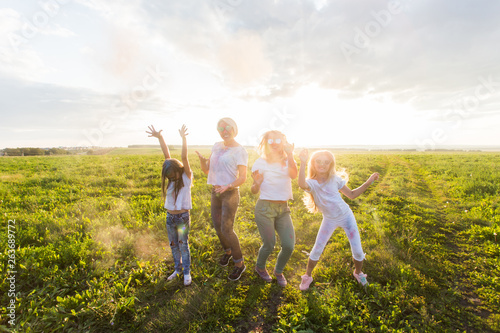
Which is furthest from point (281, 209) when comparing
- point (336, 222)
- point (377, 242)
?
point (377, 242)

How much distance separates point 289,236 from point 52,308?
405 centimetres

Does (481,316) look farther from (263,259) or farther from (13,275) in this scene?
(13,275)

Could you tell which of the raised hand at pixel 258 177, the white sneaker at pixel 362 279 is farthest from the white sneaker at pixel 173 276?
the white sneaker at pixel 362 279

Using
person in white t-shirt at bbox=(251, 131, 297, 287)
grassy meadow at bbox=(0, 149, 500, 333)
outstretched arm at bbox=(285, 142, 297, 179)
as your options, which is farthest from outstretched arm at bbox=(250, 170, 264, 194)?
grassy meadow at bbox=(0, 149, 500, 333)

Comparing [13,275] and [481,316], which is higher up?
[13,275]

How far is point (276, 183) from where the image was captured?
153 inches

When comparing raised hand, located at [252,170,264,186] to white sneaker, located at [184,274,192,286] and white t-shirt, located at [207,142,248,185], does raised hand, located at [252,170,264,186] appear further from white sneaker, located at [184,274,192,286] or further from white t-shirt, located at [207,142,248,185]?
white sneaker, located at [184,274,192,286]

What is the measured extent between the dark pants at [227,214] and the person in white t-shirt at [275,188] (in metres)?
0.55

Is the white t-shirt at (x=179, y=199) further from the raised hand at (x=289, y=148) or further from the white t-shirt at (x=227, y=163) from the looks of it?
the raised hand at (x=289, y=148)

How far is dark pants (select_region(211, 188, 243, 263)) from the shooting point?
13.8 ft

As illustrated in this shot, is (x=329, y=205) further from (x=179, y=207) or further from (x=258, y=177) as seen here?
(x=179, y=207)

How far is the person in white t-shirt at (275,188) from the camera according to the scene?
385 cm

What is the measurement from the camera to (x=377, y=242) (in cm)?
573

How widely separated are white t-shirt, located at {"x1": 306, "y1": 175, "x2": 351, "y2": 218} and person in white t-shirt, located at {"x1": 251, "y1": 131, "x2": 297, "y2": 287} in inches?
21.4
